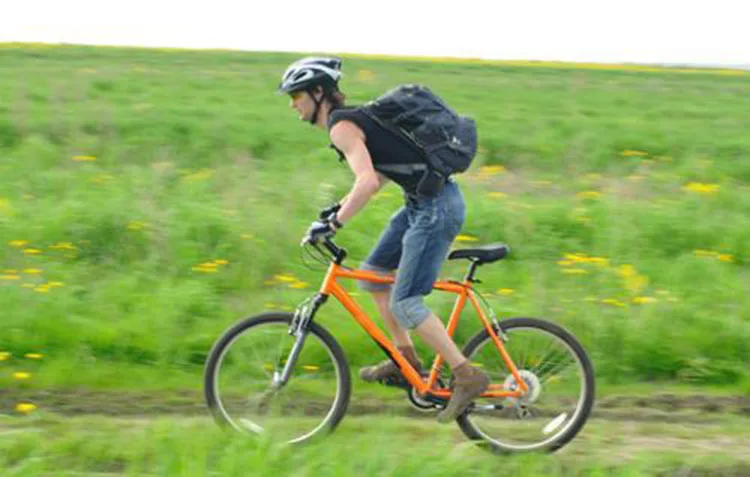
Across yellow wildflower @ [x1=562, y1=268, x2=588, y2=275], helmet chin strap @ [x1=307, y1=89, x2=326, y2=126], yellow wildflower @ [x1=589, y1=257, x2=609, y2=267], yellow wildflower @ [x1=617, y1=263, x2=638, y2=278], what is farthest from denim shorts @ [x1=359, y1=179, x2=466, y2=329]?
yellow wildflower @ [x1=589, y1=257, x2=609, y2=267]

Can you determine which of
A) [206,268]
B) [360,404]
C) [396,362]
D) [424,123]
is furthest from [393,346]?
[206,268]

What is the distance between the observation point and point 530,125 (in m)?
18.8

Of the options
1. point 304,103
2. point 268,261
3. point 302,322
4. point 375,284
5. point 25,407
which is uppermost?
point 268,261

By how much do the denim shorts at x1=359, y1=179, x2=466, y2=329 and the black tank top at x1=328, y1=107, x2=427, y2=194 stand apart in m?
0.13

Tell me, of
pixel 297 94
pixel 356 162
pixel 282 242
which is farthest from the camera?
pixel 282 242

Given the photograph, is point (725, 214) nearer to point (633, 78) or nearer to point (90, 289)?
point (90, 289)

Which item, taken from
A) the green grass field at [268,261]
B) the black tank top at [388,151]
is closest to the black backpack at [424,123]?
the black tank top at [388,151]

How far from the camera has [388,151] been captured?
4945mm

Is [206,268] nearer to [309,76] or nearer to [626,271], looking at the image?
[626,271]

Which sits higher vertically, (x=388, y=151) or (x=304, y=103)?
(x=304, y=103)

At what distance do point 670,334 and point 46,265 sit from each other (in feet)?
14.5

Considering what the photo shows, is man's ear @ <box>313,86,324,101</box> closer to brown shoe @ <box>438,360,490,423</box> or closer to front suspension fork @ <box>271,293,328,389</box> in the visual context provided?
front suspension fork @ <box>271,293,328,389</box>

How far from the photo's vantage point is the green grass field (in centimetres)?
630

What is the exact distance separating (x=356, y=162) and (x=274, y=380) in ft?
4.23
